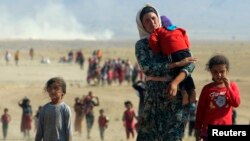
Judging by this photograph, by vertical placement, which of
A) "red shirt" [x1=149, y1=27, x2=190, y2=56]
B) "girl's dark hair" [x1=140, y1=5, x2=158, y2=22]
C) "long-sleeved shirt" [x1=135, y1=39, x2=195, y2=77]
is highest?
"girl's dark hair" [x1=140, y1=5, x2=158, y2=22]

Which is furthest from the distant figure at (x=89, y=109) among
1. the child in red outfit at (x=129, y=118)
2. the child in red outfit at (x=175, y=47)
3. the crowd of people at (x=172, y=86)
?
the child in red outfit at (x=175, y=47)

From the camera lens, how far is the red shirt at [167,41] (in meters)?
7.39

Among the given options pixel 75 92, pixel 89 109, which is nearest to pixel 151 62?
pixel 89 109

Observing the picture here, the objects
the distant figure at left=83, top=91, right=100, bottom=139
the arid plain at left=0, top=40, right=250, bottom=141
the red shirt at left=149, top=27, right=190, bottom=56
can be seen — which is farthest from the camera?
the arid plain at left=0, top=40, right=250, bottom=141

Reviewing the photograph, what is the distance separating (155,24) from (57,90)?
1259 mm

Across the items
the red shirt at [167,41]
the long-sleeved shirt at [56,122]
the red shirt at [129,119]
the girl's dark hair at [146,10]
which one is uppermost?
the girl's dark hair at [146,10]

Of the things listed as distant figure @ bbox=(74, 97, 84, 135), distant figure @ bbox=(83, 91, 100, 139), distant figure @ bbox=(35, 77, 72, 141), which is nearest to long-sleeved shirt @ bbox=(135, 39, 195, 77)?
distant figure @ bbox=(35, 77, 72, 141)

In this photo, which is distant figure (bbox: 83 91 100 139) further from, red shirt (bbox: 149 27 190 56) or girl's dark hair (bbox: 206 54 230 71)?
red shirt (bbox: 149 27 190 56)

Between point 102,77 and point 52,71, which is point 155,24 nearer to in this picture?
point 102,77

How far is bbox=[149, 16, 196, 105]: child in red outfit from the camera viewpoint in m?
7.39

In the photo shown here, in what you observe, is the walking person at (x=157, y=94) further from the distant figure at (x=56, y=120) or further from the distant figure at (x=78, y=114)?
Answer: the distant figure at (x=78, y=114)

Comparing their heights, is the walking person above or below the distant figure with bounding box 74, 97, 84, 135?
above

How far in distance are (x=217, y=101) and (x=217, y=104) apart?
0.03 m

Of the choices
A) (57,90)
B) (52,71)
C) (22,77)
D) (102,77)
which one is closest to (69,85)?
(102,77)
